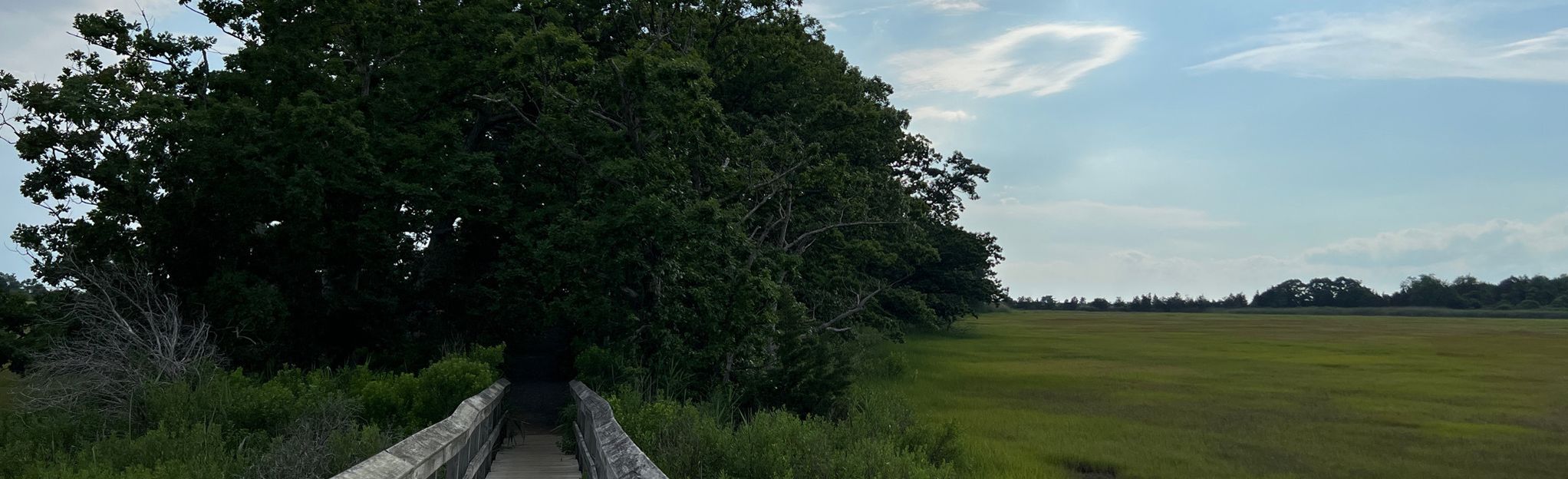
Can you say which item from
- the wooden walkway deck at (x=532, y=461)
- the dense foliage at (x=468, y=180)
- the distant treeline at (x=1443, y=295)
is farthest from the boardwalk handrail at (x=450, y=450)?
the distant treeline at (x=1443, y=295)

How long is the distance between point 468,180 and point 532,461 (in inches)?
471

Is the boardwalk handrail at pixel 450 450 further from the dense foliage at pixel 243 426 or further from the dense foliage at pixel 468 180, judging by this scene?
the dense foliage at pixel 468 180

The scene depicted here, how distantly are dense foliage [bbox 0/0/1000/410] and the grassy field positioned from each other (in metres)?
5.40

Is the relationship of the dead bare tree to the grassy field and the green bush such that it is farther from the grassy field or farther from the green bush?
the grassy field

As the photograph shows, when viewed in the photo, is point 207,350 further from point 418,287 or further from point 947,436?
point 947,436

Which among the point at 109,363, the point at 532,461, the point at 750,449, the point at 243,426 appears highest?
the point at 109,363

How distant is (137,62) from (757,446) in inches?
898

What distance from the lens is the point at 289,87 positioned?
84.9ft

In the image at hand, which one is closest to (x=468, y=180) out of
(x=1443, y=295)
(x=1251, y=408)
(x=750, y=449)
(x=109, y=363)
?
(x=109, y=363)

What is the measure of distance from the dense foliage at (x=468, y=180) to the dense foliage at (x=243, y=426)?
607 cm

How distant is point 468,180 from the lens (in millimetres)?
24750

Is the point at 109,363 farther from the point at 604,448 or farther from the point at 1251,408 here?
the point at 1251,408

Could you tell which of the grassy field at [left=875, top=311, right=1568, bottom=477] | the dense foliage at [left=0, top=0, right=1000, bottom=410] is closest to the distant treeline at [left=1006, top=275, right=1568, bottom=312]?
the grassy field at [left=875, top=311, right=1568, bottom=477]

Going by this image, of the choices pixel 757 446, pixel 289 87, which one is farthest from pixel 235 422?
pixel 289 87
